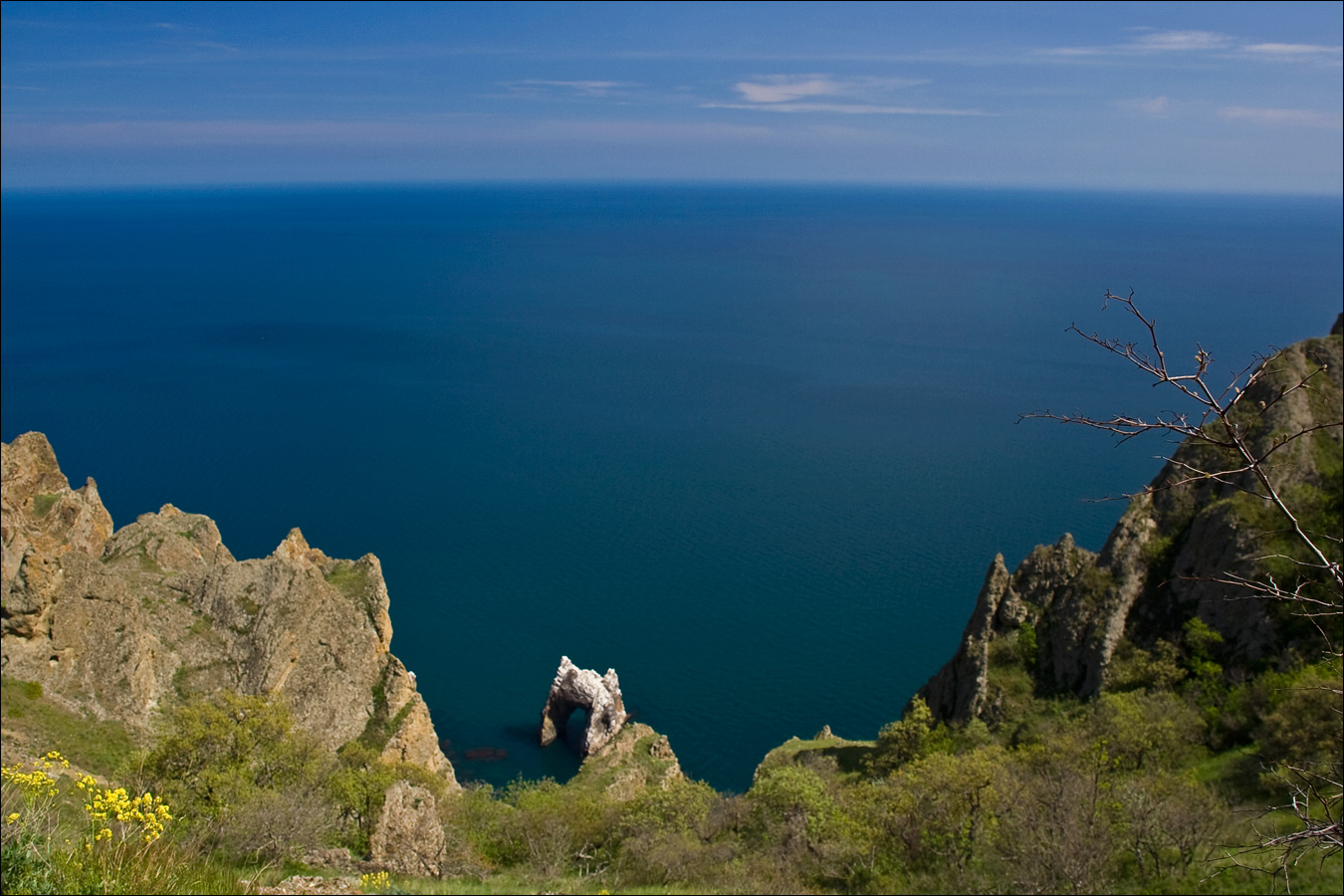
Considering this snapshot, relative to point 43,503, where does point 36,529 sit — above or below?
below

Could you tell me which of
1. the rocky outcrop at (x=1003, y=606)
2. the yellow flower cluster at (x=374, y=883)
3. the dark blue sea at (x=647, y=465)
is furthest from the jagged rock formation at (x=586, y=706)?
the yellow flower cluster at (x=374, y=883)

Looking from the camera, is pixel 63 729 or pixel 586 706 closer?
pixel 63 729

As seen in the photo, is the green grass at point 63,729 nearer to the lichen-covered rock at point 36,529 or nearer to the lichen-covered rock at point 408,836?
the lichen-covered rock at point 36,529

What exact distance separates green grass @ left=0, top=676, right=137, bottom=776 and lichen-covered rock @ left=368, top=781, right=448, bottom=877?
1372 cm

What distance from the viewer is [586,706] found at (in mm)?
53031

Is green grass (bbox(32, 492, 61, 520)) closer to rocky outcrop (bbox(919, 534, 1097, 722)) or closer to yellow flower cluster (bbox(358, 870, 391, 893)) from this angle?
yellow flower cluster (bbox(358, 870, 391, 893))

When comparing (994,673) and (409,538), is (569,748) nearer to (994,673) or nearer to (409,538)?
(994,673)

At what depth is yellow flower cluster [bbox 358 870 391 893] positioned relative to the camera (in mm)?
17062

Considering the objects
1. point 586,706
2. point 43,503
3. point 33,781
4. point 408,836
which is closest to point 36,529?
point 43,503

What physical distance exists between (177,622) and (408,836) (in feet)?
76.4

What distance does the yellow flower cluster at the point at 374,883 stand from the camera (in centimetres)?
1706

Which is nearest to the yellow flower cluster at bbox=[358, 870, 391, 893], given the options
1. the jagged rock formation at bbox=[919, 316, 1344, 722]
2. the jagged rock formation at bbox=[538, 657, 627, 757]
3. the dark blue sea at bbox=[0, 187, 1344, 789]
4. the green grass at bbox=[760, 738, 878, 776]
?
the dark blue sea at bbox=[0, 187, 1344, 789]

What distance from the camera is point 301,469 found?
99312mm

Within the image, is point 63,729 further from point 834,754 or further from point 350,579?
point 834,754
